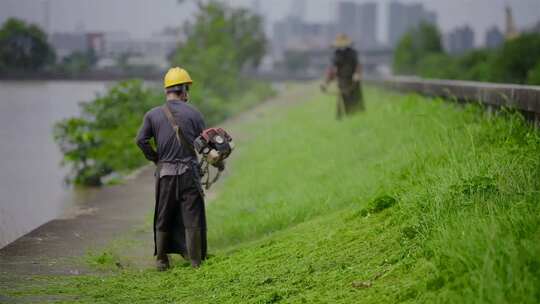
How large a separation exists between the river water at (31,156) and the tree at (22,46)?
191 centimetres

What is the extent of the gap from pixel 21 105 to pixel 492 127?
34.8m

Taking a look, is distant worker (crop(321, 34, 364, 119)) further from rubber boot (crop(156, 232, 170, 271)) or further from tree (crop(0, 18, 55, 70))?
rubber boot (crop(156, 232, 170, 271))

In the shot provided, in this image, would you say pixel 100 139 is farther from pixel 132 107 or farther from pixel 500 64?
pixel 500 64

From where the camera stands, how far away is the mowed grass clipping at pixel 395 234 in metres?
5.94

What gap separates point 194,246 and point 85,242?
2098 mm

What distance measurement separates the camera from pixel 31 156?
104ft

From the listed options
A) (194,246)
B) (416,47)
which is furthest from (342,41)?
(416,47)

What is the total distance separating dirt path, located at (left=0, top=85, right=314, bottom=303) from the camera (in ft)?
30.9

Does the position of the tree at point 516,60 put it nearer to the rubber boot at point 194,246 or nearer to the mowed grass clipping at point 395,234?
the mowed grass clipping at point 395,234

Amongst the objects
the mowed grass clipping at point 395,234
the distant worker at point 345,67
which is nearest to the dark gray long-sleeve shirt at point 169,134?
the mowed grass clipping at point 395,234

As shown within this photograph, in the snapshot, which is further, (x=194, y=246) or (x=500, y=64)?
(x=500, y=64)

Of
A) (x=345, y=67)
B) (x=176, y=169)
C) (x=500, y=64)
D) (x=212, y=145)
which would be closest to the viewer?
(x=212, y=145)

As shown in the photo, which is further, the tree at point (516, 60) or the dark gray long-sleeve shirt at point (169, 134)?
the tree at point (516, 60)

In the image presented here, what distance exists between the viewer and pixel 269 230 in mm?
11734
